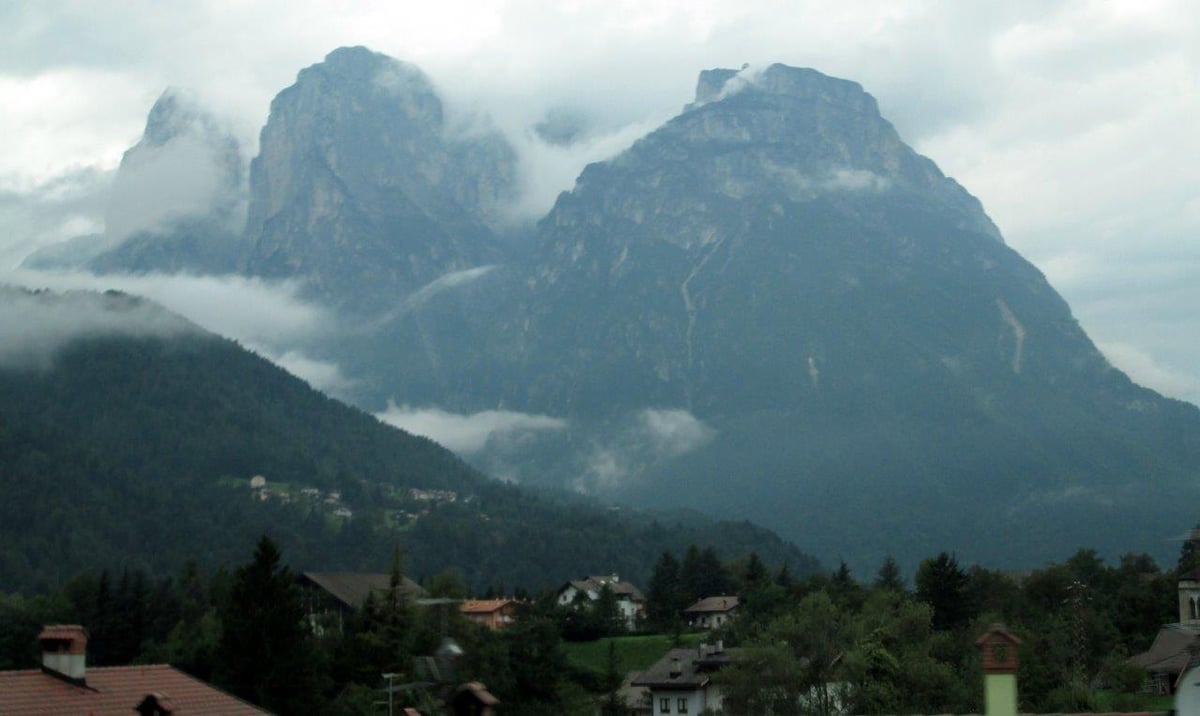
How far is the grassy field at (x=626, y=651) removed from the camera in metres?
116

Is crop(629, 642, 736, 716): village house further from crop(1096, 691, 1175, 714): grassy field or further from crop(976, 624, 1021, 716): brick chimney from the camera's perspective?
crop(976, 624, 1021, 716): brick chimney

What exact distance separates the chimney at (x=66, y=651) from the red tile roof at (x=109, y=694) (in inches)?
7.2

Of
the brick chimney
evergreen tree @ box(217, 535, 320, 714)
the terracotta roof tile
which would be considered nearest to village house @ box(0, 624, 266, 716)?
the brick chimney

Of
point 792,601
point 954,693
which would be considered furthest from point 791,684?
point 792,601

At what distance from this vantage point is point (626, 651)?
408 ft

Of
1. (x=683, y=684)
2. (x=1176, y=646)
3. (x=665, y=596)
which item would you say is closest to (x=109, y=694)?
(x=683, y=684)

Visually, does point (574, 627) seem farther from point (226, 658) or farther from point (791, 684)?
point (226, 658)

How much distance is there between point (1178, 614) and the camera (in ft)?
Answer: 329

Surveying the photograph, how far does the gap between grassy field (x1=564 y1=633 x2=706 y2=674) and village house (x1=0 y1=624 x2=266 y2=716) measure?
7675 cm

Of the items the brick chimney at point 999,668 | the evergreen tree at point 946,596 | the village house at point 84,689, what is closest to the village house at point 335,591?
the evergreen tree at point 946,596

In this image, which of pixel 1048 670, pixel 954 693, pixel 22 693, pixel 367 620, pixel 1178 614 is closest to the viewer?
pixel 22 693

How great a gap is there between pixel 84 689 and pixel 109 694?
21.0 inches

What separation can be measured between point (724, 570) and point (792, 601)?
1558 inches

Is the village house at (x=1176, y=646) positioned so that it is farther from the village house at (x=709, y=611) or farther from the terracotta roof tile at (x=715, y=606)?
the terracotta roof tile at (x=715, y=606)
